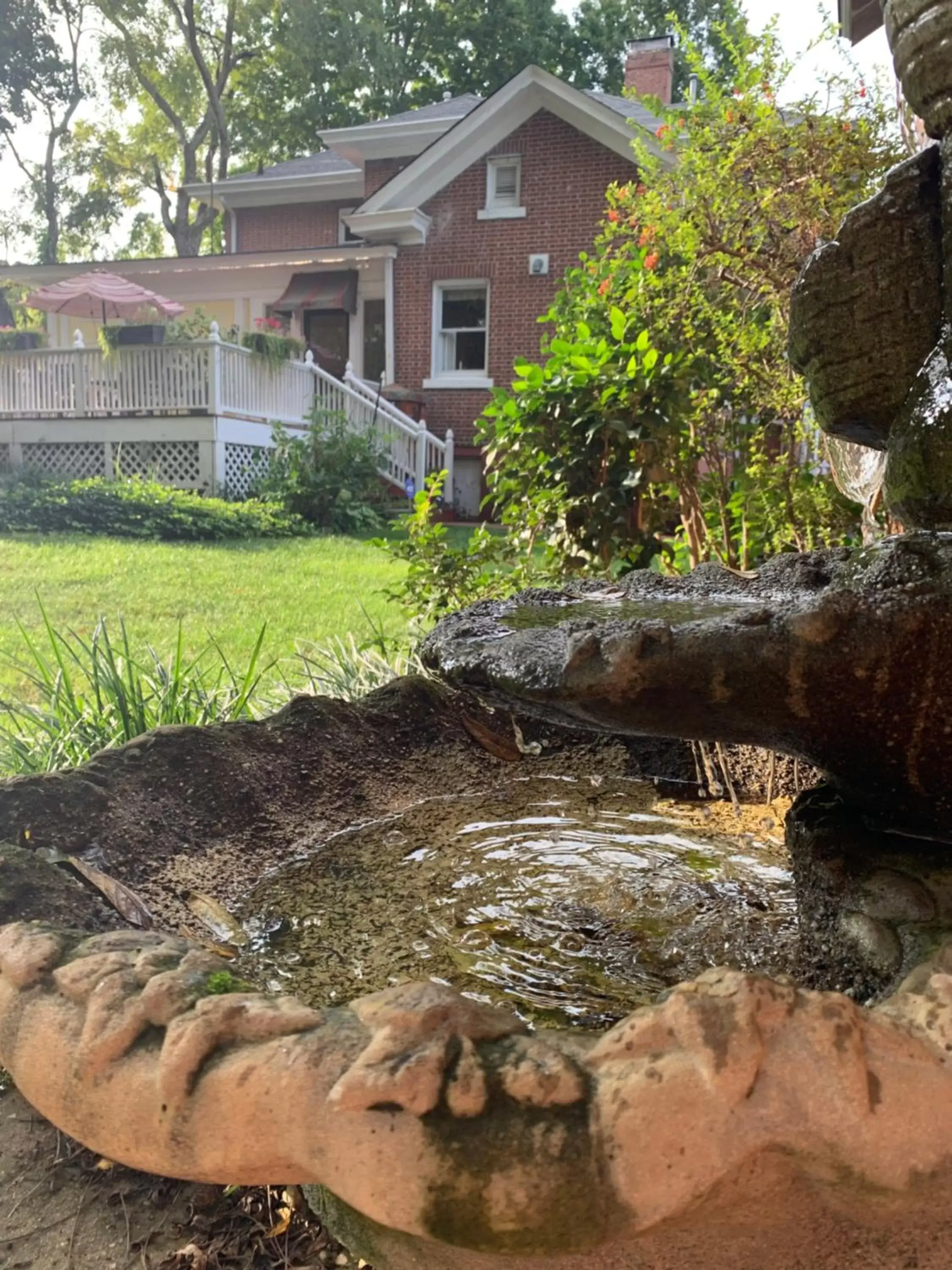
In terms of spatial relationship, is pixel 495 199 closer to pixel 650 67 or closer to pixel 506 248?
pixel 506 248

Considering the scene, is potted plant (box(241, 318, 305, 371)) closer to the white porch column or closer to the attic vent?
the white porch column

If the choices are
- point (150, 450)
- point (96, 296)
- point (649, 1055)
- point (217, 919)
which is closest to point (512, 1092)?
point (649, 1055)

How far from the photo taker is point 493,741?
3135 mm

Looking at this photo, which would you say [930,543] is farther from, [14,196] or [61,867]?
[14,196]

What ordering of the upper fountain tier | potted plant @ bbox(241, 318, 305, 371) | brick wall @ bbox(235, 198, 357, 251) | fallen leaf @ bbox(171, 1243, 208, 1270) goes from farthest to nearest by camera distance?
brick wall @ bbox(235, 198, 357, 251) < potted plant @ bbox(241, 318, 305, 371) < fallen leaf @ bbox(171, 1243, 208, 1270) < the upper fountain tier

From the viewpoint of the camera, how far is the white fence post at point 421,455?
1480cm

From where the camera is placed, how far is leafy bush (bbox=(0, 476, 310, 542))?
10.9 metres

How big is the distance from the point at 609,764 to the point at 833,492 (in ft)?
6.46

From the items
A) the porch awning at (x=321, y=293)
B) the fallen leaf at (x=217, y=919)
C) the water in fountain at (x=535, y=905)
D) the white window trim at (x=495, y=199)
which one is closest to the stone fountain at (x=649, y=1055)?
the water in fountain at (x=535, y=905)

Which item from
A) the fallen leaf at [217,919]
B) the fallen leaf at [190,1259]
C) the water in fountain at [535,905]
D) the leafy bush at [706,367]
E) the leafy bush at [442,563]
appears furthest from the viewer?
the leafy bush at [442,563]

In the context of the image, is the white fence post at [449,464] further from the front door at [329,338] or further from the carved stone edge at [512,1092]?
the carved stone edge at [512,1092]

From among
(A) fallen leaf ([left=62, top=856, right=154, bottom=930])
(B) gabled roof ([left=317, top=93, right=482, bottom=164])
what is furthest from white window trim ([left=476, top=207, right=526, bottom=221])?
(A) fallen leaf ([left=62, top=856, right=154, bottom=930])

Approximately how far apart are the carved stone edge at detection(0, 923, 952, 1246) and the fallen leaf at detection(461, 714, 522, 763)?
85.5 inches

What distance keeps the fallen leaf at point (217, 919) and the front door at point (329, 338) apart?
1682 cm
